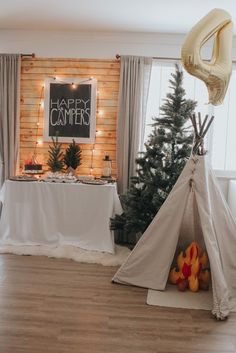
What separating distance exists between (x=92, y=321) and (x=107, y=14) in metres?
3.14

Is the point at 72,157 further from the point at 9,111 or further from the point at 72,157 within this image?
the point at 9,111

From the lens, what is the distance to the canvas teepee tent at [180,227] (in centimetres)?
307

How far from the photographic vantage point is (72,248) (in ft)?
13.4

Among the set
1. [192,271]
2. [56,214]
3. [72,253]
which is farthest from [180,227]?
[56,214]

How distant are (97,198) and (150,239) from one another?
3.59 ft

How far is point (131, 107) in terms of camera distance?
4543 mm

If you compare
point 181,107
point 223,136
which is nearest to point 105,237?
point 181,107

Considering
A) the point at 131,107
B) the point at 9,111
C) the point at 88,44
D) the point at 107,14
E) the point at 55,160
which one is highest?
the point at 107,14

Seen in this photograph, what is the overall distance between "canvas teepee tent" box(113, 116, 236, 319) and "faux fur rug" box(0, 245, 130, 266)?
59 centimetres

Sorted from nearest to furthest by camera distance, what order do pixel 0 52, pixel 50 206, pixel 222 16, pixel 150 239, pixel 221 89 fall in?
pixel 222 16 < pixel 221 89 < pixel 150 239 < pixel 50 206 < pixel 0 52

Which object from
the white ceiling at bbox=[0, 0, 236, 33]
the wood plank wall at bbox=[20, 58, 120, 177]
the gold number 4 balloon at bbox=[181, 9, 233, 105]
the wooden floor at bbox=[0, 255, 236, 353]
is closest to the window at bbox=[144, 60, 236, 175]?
the wood plank wall at bbox=[20, 58, 120, 177]

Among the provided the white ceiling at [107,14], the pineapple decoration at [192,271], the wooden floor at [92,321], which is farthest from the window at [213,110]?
the wooden floor at [92,321]

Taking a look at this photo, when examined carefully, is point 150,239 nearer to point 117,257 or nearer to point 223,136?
point 117,257

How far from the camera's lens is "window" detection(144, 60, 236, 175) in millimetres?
4711
